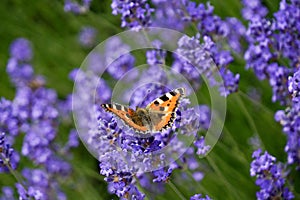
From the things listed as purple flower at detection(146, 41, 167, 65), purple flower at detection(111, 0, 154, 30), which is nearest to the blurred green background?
purple flower at detection(146, 41, 167, 65)

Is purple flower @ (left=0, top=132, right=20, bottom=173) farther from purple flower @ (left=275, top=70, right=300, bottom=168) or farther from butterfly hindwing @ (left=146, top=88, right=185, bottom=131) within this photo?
purple flower @ (left=275, top=70, right=300, bottom=168)

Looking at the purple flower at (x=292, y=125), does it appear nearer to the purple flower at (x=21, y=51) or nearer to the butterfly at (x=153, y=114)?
the butterfly at (x=153, y=114)

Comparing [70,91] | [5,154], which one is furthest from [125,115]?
[70,91]

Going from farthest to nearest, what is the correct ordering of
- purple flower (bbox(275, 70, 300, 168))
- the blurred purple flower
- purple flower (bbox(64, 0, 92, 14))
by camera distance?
purple flower (bbox(64, 0, 92, 14)) → the blurred purple flower → purple flower (bbox(275, 70, 300, 168))

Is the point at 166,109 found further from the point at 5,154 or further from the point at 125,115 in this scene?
the point at 5,154

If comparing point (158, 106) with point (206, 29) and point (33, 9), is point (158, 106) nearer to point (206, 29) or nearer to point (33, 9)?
point (206, 29)

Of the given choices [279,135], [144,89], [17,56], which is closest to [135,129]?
[144,89]
